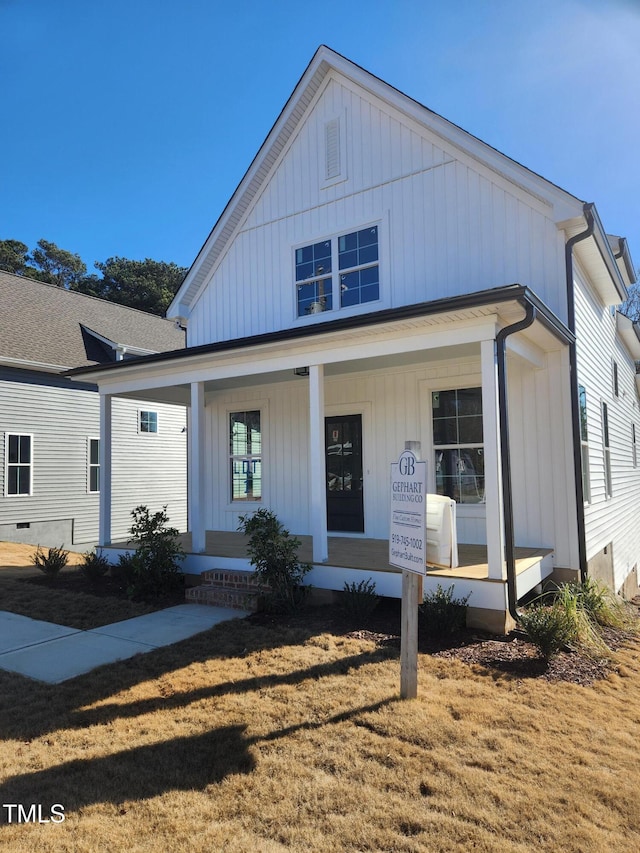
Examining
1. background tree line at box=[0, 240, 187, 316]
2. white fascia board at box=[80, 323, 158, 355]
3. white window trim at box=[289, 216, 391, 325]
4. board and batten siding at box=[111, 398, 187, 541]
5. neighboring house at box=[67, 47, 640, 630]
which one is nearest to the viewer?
neighboring house at box=[67, 47, 640, 630]

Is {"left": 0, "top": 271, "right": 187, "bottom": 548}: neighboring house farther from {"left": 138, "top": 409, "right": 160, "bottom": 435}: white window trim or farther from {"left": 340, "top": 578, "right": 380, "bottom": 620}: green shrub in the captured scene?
{"left": 340, "top": 578, "right": 380, "bottom": 620}: green shrub

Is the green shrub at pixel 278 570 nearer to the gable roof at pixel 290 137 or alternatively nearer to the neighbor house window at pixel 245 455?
the neighbor house window at pixel 245 455

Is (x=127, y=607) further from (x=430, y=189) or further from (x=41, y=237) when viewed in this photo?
(x=41, y=237)

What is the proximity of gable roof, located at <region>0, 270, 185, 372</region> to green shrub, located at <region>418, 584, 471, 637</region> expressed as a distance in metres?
12.3

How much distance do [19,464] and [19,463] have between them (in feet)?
0.09

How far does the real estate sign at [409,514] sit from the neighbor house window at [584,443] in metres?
4.58

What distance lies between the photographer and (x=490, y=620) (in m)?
5.90

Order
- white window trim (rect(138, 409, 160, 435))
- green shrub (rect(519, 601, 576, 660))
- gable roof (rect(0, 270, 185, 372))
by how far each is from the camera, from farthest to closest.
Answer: white window trim (rect(138, 409, 160, 435)) < gable roof (rect(0, 270, 185, 372)) < green shrub (rect(519, 601, 576, 660))

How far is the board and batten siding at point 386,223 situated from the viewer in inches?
317

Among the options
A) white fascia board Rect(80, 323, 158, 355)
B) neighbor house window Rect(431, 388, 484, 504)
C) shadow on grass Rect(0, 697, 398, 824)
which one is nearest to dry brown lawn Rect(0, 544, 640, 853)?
shadow on grass Rect(0, 697, 398, 824)

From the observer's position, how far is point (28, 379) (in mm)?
14758

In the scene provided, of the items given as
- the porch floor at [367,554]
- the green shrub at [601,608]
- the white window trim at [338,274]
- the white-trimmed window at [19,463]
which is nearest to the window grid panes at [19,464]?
the white-trimmed window at [19,463]

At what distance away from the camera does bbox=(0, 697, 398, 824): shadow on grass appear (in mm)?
3068

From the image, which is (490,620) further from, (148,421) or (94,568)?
(148,421)
